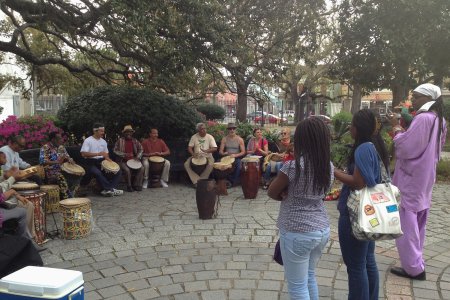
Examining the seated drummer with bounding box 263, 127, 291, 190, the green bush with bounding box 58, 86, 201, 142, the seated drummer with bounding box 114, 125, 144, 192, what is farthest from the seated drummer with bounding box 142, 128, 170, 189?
the seated drummer with bounding box 263, 127, 291, 190

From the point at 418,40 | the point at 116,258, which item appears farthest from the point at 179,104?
the point at 418,40

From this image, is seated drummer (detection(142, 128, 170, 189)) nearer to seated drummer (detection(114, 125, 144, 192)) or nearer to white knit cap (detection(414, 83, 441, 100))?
seated drummer (detection(114, 125, 144, 192))

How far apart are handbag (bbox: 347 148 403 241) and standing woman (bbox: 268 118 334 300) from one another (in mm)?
302

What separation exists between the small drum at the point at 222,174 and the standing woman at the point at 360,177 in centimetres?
514

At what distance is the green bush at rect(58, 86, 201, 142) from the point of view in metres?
9.70

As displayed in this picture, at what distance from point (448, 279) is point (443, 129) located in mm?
1544

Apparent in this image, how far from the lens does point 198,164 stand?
902 cm

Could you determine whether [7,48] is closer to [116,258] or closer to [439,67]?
[116,258]

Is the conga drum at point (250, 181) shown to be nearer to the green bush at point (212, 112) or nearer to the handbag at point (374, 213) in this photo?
the handbag at point (374, 213)

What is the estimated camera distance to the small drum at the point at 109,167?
8.01m

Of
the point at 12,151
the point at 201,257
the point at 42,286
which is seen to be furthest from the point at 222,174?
the point at 42,286

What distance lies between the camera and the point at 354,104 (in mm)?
30641

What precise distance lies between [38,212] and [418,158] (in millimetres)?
4485

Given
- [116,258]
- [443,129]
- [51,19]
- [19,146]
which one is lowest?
[116,258]
